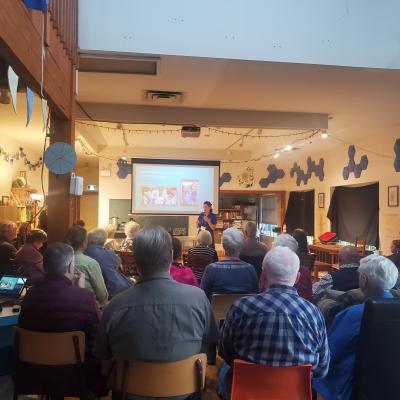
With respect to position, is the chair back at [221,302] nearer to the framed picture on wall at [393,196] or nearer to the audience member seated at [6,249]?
the audience member seated at [6,249]

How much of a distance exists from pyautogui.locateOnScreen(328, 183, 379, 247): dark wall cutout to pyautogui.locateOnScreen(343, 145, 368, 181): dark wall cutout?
271 mm

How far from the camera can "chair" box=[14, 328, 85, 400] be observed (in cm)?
189

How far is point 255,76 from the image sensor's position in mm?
4332

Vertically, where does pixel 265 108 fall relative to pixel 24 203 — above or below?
above

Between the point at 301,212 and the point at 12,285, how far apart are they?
870 centimetres

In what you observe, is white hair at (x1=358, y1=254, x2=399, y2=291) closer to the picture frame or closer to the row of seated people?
the row of seated people

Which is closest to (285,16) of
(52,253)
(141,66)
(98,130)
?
(141,66)

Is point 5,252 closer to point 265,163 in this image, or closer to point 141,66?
point 141,66

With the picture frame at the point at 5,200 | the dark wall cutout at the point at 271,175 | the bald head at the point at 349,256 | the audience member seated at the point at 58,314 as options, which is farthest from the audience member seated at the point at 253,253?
the dark wall cutout at the point at 271,175

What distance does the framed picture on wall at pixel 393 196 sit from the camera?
21.0 feet

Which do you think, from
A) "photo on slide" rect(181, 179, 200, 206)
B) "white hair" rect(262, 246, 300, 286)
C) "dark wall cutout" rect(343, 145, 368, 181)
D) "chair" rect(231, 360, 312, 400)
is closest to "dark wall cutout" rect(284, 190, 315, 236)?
"dark wall cutout" rect(343, 145, 368, 181)

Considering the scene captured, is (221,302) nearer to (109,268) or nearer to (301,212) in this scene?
(109,268)

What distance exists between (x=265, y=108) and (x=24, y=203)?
17.4 feet

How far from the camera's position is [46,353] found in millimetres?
1901
